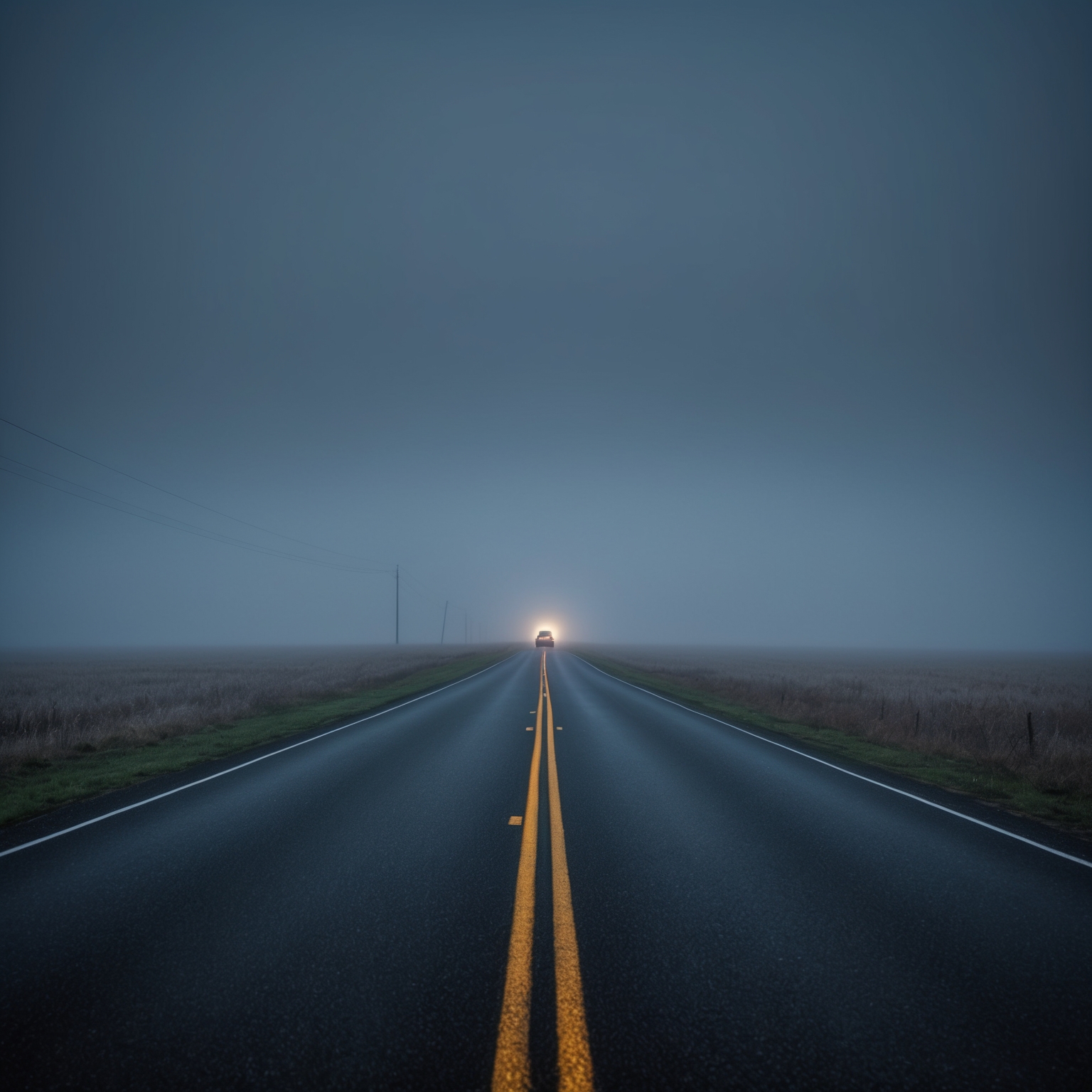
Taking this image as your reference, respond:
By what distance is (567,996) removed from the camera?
3.15 meters

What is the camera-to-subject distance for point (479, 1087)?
8.05 ft

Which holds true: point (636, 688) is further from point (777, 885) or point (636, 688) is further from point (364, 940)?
point (364, 940)

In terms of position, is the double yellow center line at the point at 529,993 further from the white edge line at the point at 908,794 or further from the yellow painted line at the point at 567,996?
the white edge line at the point at 908,794

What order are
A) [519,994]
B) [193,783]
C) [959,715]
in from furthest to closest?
[959,715], [193,783], [519,994]

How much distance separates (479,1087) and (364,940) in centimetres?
172

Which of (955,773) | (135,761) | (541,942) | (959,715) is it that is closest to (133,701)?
(135,761)

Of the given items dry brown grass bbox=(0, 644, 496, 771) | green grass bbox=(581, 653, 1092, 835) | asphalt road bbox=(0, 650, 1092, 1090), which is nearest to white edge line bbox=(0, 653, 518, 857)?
asphalt road bbox=(0, 650, 1092, 1090)

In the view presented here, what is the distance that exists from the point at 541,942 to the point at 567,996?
67 cm

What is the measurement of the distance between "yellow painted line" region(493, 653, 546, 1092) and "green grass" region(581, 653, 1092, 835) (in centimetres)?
713

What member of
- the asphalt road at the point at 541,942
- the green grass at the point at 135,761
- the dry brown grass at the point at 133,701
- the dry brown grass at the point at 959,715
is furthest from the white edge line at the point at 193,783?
the dry brown grass at the point at 959,715

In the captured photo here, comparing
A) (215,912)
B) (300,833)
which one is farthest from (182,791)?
(215,912)

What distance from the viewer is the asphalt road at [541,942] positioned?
106 inches

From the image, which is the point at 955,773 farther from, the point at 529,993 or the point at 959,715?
the point at 529,993

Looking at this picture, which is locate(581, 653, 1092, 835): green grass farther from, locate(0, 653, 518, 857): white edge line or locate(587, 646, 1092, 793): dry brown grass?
locate(0, 653, 518, 857): white edge line
